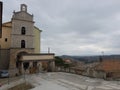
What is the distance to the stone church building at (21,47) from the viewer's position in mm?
41312

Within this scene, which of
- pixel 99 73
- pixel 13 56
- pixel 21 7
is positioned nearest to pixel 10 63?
pixel 13 56

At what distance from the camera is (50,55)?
1689 inches

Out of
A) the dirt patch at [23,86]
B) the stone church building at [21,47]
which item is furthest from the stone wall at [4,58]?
the dirt patch at [23,86]

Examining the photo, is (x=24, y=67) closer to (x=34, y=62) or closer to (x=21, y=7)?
(x=34, y=62)

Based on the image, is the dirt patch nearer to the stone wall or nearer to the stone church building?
the stone church building

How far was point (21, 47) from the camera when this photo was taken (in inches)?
1751

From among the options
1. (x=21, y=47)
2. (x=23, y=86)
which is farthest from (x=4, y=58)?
(x=23, y=86)

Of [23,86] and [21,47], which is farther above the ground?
[21,47]

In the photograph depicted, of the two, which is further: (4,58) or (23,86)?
(4,58)

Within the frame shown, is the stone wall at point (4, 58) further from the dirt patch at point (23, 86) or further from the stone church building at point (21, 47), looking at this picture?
the dirt patch at point (23, 86)

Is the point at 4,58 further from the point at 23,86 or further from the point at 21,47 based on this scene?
the point at 23,86

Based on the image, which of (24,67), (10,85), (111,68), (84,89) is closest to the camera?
(84,89)

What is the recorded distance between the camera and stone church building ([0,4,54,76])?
1626 inches

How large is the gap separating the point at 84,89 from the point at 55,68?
2043 cm
